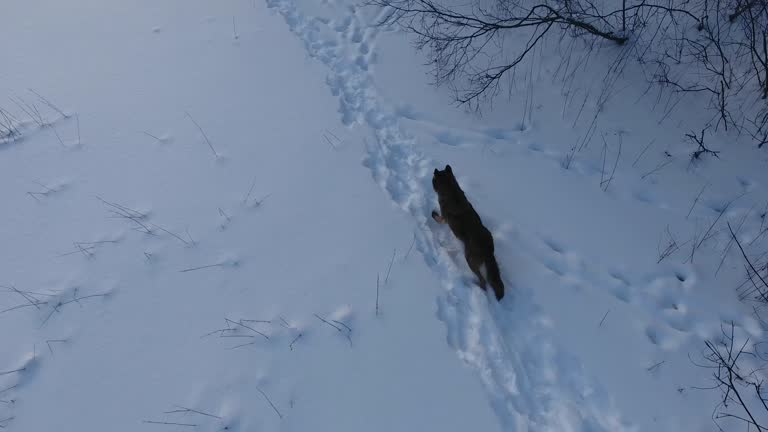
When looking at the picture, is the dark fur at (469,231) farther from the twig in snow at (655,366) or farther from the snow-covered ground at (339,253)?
the twig in snow at (655,366)

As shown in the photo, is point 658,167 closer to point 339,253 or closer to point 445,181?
point 445,181

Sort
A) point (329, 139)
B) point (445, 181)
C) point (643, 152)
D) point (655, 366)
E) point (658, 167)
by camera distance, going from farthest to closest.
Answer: point (329, 139) < point (643, 152) < point (658, 167) < point (445, 181) < point (655, 366)

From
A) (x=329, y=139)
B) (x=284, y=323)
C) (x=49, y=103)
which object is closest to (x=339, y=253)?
(x=284, y=323)

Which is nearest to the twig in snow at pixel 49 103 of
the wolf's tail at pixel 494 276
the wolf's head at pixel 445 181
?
the wolf's head at pixel 445 181

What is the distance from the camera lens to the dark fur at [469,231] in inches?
103

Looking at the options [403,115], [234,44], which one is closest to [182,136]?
[234,44]

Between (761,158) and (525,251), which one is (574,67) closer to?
(761,158)

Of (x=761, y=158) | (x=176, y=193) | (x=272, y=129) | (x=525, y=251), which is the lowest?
(x=176, y=193)

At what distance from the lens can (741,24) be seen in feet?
12.6

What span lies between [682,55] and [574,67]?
44.1 inches

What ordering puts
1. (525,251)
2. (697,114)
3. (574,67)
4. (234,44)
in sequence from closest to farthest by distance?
(525,251)
(697,114)
(574,67)
(234,44)

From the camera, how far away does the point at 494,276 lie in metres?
2.60

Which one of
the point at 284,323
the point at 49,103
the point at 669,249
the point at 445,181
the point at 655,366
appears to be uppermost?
the point at 669,249

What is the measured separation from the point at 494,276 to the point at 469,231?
37 centimetres
